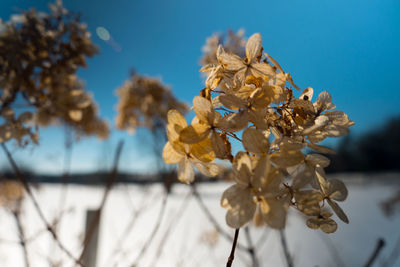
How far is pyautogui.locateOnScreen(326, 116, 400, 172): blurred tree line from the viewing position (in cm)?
486

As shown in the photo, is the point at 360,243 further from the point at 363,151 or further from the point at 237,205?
the point at 363,151

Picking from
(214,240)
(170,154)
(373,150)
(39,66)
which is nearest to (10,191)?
(39,66)

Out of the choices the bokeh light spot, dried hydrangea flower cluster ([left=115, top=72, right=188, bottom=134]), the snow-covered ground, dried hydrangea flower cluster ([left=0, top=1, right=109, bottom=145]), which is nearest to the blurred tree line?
the snow-covered ground

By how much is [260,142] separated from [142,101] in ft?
4.51

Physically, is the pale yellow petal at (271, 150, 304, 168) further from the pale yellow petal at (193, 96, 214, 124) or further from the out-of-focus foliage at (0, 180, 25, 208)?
the out-of-focus foliage at (0, 180, 25, 208)

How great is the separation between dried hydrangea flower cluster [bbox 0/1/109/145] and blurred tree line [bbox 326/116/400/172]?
520cm

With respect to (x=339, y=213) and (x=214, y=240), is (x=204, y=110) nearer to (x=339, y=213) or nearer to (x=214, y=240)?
(x=339, y=213)

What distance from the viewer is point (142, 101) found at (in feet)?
4.70

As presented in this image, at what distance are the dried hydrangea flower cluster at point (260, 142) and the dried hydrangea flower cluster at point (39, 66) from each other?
386 mm

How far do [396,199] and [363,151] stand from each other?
4.75 m

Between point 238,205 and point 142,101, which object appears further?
point 142,101

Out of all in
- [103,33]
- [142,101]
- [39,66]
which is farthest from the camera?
[142,101]

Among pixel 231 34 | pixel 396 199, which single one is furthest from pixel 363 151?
pixel 231 34

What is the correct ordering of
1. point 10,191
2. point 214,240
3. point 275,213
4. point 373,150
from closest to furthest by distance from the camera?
point 275,213 → point 10,191 → point 214,240 → point 373,150
